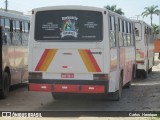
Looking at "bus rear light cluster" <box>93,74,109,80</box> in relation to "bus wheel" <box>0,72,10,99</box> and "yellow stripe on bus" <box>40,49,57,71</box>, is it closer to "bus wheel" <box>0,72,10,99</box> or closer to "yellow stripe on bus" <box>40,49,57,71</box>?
"yellow stripe on bus" <box>40,49,57,71</box>

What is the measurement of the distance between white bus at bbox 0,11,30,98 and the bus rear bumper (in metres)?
2.68

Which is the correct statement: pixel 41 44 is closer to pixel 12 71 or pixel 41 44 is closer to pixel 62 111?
pixel 62 111

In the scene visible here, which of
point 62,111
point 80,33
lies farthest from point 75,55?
point 62,111

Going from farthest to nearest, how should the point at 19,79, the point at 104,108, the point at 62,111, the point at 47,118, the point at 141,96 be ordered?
1. the point at 19,79
2. the point at 141,96
3. the point at 104,108
4. the point at 62,111
5. the point at 47,118

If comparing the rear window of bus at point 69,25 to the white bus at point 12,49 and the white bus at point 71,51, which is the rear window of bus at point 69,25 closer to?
the white bus at point 71,51

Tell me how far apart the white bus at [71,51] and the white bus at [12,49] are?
252 centimetres

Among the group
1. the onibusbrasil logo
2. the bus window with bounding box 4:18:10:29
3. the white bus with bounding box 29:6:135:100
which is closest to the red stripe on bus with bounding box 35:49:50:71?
the white bus with bounding box 29:6:135:100

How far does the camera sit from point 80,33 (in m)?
13.7

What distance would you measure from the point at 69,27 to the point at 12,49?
14.2 feet

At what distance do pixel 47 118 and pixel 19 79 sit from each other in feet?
23.8

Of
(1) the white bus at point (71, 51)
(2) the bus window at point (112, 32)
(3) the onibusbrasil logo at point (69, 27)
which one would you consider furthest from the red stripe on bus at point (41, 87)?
(2) the bus window at point (112, 32)

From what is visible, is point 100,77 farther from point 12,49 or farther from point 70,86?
point 12,49

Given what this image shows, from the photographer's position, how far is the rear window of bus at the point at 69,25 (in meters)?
13.6

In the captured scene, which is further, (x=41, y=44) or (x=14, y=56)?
(x=14, y=56)
